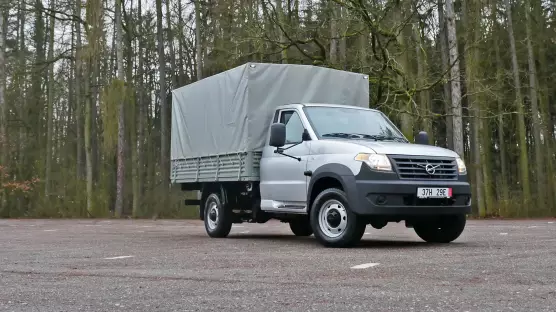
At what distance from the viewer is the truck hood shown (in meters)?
9.49

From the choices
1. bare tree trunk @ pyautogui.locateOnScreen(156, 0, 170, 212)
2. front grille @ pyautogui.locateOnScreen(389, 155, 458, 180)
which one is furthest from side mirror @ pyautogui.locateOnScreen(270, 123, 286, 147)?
bare tree trunk @ pyautogui.locateOnScreen(156, 0, 170, 212)

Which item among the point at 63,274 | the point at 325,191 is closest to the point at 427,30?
the point at 325,191

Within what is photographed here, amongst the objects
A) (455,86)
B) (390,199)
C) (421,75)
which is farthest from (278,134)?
(455,86)

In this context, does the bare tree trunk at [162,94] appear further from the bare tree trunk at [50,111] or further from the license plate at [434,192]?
the license plate at [434,192]

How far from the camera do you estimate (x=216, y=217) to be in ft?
42.0

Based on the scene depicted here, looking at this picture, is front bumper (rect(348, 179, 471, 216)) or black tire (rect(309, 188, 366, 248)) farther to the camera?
black tire (rect(309, 188, 366, 248))

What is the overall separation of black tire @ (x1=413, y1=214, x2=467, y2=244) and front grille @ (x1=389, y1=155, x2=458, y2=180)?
0.78m

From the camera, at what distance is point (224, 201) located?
12422 millimetres

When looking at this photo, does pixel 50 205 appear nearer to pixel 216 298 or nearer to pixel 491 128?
pixel 491 128

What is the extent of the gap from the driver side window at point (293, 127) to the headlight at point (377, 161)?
1543mm

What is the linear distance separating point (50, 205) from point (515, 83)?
1954 centimetres

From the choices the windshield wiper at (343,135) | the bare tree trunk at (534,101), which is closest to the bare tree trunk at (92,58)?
the bare tree trunk at (534,101)

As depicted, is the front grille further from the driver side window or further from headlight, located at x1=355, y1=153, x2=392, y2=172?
the driver side window

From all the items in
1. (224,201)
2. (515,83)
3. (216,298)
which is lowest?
(216,298)
